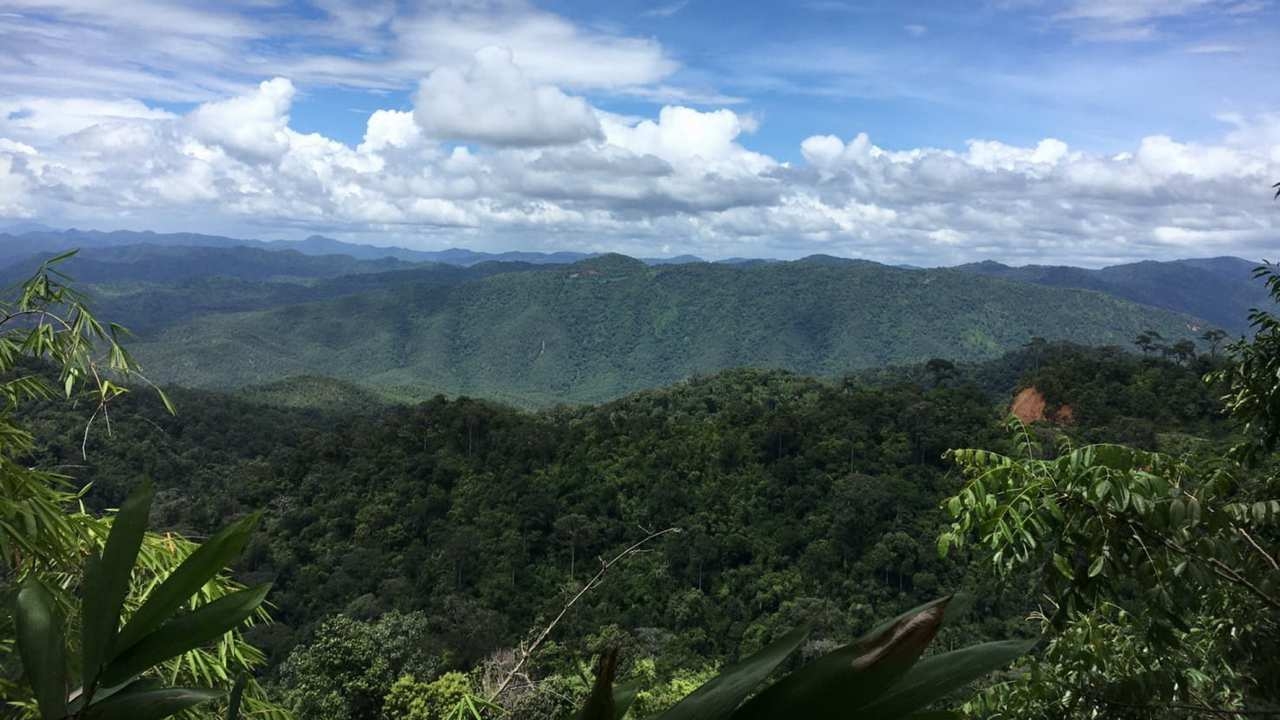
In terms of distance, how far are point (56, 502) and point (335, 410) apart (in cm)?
7220

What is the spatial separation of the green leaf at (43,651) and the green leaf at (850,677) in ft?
1.56

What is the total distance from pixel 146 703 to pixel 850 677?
0.48 metres

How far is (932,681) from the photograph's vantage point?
37 cm

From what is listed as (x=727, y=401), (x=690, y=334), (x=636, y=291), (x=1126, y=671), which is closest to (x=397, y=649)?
(x=1126, y=671)

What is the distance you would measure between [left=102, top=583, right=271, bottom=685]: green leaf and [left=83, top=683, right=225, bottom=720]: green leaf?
14 millimetres

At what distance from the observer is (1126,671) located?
268 centimetres

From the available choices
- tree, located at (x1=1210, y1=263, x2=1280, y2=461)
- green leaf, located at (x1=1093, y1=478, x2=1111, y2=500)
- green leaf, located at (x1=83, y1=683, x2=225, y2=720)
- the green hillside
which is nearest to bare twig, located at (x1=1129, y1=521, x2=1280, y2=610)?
green leaf, located at (x1=1093, y1=478, x2=1111, y2=500)

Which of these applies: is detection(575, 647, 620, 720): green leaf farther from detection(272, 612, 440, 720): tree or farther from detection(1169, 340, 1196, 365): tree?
detection(1169, 340, 1196, 365): tree

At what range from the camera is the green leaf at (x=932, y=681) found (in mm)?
368

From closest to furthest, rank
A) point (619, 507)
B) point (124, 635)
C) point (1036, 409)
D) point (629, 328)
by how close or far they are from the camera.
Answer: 1. point (124, 635)
2. point (619, 507)
3. point (1036, 409)
4. point (629, 328)

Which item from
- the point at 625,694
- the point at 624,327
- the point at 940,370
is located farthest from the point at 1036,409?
the point at 624,327

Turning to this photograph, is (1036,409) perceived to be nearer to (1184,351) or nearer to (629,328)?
(1184,351)

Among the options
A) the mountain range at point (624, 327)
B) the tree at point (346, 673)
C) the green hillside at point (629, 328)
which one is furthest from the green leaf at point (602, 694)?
the green hillside at point (629, 328)

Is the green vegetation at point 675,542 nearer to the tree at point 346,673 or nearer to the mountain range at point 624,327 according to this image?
the tree at point 346,673
